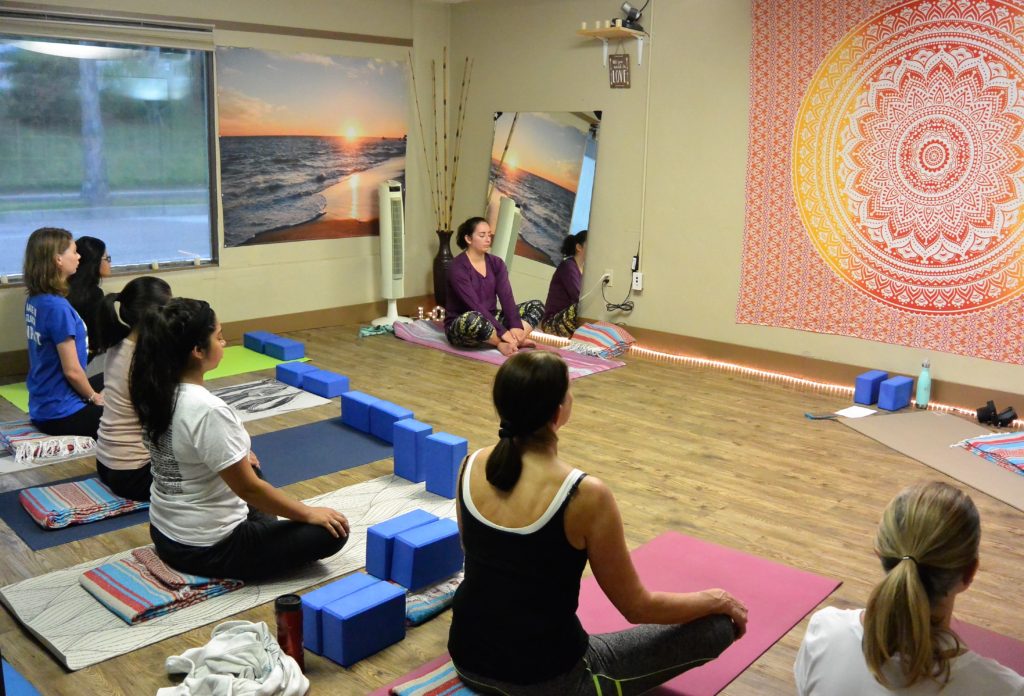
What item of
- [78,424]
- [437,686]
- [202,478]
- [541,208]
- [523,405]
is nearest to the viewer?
[523,405]

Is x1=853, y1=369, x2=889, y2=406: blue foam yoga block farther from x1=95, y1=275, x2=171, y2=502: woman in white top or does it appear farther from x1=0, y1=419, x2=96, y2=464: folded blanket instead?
x1=0, y1=419, x2=96, y2=464: folded blanket

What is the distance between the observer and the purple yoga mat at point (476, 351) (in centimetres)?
570

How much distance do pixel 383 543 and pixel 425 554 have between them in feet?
0.45

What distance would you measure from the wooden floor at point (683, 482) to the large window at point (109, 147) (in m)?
1.25

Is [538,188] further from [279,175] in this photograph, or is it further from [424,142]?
[279,175]

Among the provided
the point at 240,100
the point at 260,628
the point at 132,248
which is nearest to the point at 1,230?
the point at 132,248

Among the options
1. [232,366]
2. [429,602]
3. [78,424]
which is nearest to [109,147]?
[232,366]

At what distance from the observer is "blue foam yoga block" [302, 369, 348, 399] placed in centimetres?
490

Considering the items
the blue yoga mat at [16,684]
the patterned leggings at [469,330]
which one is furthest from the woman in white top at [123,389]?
the patterned leggings at [469,330]

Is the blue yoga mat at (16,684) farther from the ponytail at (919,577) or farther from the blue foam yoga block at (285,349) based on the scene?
the blue foam yoga block at (285,349)

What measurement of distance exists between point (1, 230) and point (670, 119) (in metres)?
4.05

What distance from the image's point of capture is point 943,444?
433cm

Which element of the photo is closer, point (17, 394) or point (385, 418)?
point (385, 418)

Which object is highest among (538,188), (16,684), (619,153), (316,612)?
(619,153)
